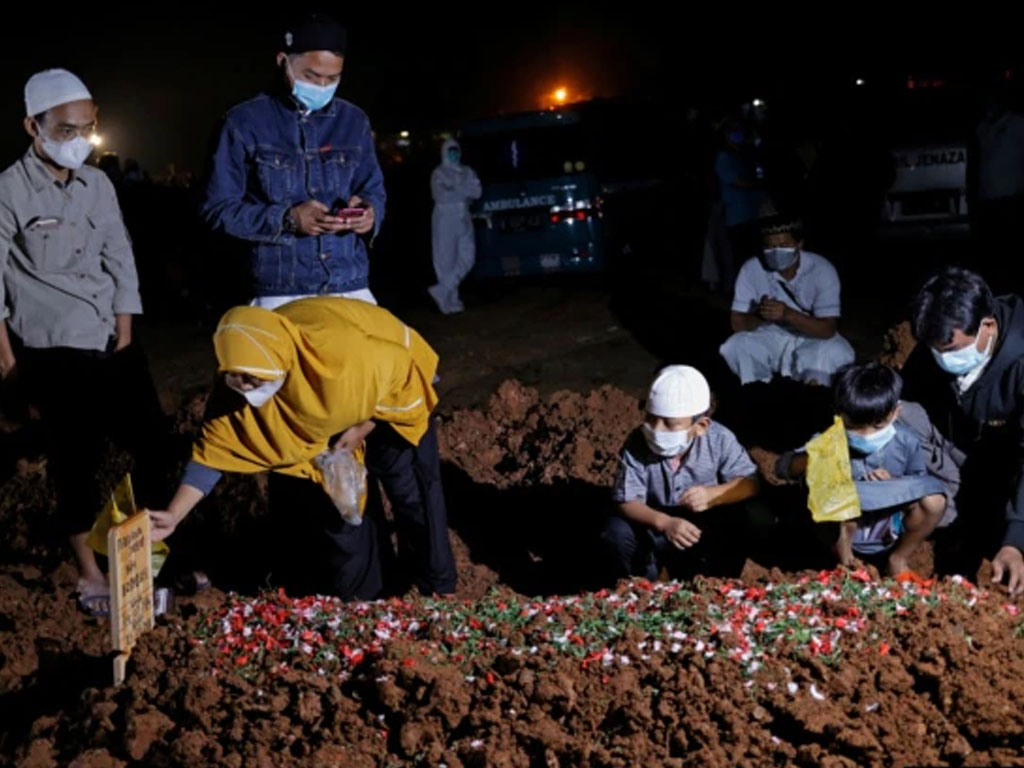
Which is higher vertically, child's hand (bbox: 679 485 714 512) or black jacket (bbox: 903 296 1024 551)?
black jacket (bbox: 903 296 1024 551)

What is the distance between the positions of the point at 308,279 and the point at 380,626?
1670mm

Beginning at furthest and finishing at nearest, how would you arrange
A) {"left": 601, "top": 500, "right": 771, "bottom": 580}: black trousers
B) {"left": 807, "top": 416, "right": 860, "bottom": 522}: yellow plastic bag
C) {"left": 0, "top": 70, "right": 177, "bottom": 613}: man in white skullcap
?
{"left": 601, "top": 500, "right": 771, "bottom": 580}: black trousers < {"left": 0, "top": 70, "right": 177, "bottom": 613}: man in white skullcap < {"left": 807, "top": 416, "right": 860, "bottom": 522}: yellow plastic bag

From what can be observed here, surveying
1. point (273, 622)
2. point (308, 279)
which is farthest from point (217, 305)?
point (273, 622)

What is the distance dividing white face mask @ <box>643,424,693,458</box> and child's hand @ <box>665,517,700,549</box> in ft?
0.96

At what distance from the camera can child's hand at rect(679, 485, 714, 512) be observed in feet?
16.6

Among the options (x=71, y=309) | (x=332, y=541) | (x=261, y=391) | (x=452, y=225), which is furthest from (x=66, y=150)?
(x=452, y=225)

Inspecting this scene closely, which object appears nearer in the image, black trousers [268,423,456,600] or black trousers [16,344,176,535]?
black trousers [268,423,456,600]

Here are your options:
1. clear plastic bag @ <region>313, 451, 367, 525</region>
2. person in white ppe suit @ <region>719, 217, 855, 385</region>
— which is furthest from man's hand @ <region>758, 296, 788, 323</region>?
clear plastic bag @ <region>313, 451, 367, 525</region>

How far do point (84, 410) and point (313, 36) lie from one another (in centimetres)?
200

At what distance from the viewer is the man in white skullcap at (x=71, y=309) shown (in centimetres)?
511

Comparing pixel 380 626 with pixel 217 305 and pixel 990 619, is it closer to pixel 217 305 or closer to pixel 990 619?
pixel 990 619

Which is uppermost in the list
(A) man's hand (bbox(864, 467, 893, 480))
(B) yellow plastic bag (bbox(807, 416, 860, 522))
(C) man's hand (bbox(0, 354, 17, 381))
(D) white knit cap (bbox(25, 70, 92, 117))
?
(D) white knit cap (bbox(25, 70, 92, 117))

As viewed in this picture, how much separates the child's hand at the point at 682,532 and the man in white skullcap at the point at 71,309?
249 cm

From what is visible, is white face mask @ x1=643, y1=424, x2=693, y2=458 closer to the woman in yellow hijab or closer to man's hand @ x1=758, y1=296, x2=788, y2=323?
the woman in yellow hijab
